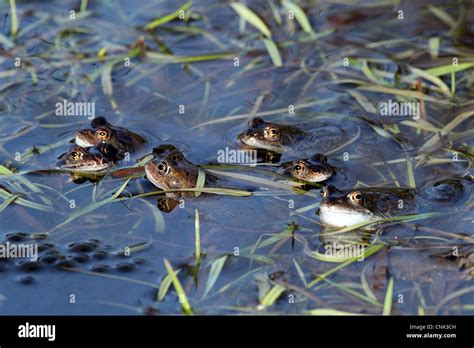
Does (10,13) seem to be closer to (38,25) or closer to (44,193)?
(38,25)

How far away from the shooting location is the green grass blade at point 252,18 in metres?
9.10

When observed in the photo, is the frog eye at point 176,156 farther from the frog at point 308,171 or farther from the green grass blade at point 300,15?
the green grass blade at point 300,15

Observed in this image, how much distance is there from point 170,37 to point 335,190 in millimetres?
3512

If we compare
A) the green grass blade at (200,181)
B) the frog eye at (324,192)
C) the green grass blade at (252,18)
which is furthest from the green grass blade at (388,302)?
the green grass blade at (252,18)

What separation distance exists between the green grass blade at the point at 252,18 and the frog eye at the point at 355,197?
3292 millimetres

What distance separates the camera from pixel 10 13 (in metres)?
9.33

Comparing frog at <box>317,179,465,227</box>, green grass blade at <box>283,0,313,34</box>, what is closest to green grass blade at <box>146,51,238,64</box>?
green grass blade at <box>283,0,313,34</box>

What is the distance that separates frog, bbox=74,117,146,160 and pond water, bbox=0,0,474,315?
0.38 feet

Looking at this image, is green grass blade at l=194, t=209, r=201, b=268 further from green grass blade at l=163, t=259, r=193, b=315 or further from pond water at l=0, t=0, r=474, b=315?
green grass blade at l=163, t=259, r=193, b=315

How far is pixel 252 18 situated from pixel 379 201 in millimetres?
3453

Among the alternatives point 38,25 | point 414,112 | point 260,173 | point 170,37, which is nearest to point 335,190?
point 260,173

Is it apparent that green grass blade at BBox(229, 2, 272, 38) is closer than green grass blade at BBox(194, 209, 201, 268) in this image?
No

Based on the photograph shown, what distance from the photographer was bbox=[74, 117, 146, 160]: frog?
24.1ft

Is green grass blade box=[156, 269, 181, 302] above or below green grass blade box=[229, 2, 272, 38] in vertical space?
below
